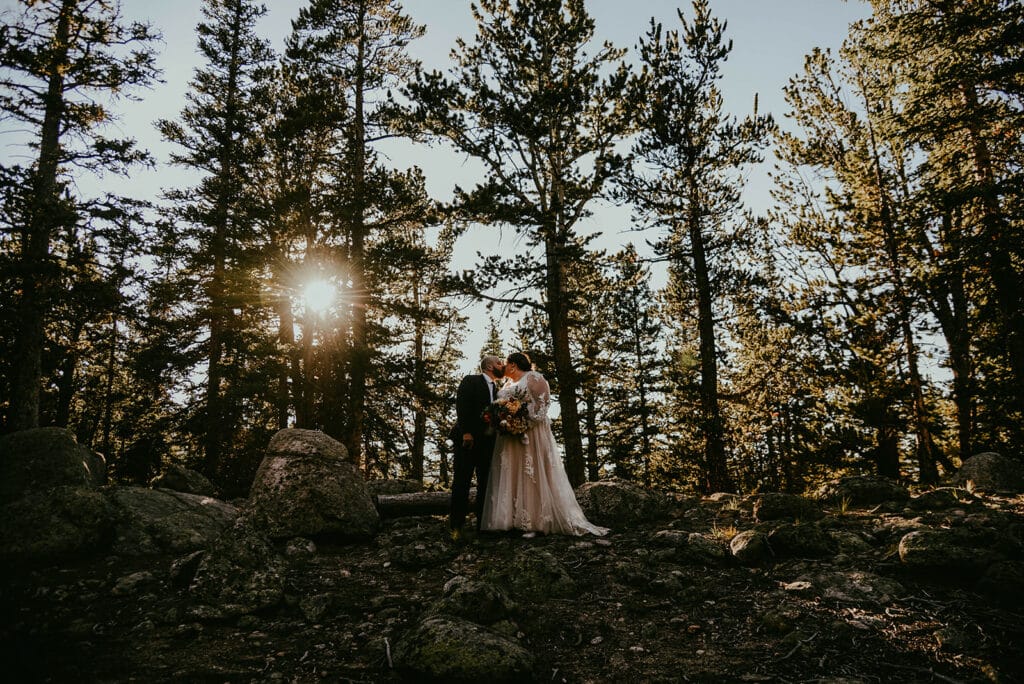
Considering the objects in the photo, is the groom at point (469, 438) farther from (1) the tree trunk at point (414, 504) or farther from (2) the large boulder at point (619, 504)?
(2) the large boulder at point (619, 504)

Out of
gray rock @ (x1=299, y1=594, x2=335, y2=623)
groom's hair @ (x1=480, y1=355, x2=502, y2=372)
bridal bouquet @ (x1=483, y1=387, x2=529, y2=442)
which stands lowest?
gray rock @ (x1=299, y1=594, x2=335, y2=623)

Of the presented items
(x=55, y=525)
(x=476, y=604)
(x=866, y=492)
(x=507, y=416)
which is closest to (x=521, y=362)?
(x=507, y=416)

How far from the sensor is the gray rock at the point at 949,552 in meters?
4.33

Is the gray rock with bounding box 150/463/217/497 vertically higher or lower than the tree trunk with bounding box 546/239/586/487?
lower

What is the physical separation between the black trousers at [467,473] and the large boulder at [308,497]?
130cm

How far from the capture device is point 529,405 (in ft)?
24.6

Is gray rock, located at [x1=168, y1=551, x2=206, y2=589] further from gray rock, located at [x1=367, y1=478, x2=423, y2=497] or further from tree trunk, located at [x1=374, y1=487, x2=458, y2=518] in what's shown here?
gray rock, located at [x1=367, y1=478, x2=423, y2=497]

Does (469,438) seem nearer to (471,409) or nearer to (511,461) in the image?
(471,409)

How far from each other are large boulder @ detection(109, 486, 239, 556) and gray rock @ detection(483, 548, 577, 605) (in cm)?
419

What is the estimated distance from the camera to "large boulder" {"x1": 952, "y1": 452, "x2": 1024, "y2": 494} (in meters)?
7.99

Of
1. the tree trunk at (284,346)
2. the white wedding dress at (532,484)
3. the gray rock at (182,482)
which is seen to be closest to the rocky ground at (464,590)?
the white wedding dress at (532,484)

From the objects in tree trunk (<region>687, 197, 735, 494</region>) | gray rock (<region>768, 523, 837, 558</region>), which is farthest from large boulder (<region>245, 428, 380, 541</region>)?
tree trunk (<region>687, 197, 735, 494</region>)

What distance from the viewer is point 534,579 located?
495 cm

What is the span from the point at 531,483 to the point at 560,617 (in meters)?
3.13
